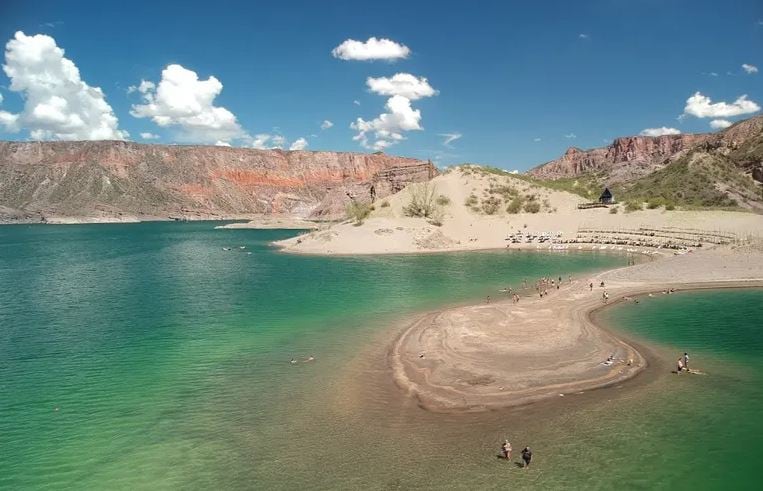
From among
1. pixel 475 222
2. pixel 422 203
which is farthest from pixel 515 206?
pixel 422 203

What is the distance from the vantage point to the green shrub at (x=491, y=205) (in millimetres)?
104688

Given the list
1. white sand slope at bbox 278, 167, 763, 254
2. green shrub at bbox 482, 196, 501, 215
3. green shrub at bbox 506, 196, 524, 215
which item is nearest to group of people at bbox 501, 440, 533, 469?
white sand slope at bbox 278, 167, 763, 254

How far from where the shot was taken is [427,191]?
107 metres

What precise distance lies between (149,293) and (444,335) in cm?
3432

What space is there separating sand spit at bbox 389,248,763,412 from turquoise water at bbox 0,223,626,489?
1897mm

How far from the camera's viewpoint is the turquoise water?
17688 millimetres

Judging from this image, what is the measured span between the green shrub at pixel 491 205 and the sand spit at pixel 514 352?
5982cm

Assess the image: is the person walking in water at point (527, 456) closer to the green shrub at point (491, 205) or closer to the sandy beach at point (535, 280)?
the sandy beach at point (535, 280)

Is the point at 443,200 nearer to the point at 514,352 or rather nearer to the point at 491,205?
the point at 491,205

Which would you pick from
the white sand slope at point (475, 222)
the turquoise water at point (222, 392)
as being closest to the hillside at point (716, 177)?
the white sand slope at point (475, 222)

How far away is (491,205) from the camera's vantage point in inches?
4166

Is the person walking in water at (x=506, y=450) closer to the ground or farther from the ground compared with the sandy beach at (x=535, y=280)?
closer to the ground

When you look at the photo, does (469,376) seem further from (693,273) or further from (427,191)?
(427,191)

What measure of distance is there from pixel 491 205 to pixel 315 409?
89311 mm
